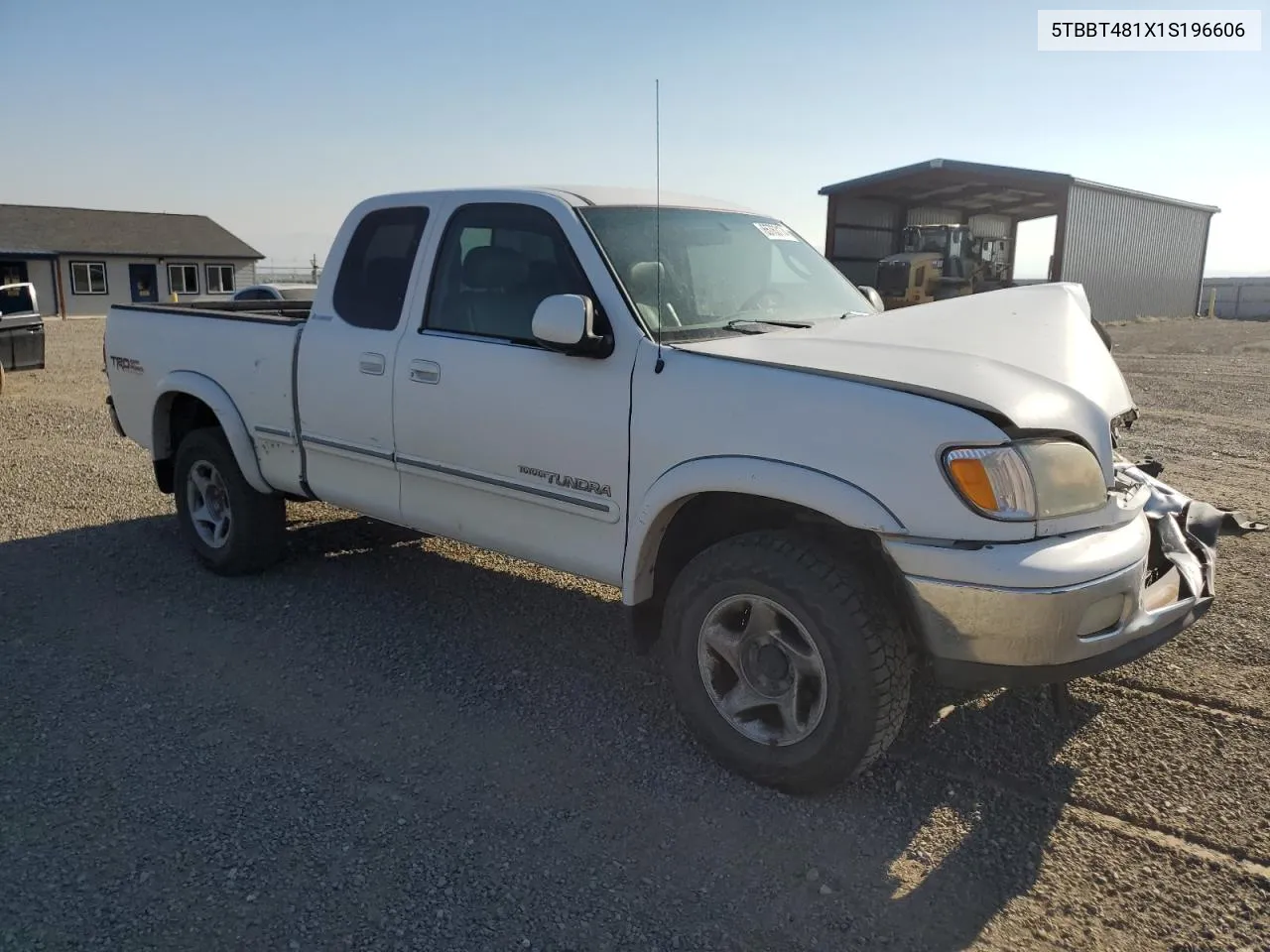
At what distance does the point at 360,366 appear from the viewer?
15.2ft

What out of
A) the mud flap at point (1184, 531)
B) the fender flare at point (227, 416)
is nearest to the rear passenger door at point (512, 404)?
the fender flare at point (227, 416)

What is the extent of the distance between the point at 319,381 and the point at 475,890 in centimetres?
275

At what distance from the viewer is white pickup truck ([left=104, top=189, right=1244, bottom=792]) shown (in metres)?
2.98

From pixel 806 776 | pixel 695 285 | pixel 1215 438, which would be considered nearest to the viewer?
pixel 806 776

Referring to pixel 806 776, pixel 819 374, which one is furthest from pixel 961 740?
pixel 819 374

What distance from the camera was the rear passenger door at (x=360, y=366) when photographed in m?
4.59

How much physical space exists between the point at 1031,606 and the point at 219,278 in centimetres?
4865

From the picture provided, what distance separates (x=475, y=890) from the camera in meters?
2.91

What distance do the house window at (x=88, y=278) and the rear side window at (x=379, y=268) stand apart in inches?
1685

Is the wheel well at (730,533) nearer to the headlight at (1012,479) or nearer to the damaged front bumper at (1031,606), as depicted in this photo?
the damaged front bumper at (1031,606)

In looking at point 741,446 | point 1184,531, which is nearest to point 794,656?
point 741,446

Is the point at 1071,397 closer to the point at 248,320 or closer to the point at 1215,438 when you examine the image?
the point at 248,320

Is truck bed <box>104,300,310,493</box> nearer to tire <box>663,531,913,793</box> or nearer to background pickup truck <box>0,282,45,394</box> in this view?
tire <box>663,531,913,793</box>

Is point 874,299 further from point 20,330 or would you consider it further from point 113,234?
point 113,234
